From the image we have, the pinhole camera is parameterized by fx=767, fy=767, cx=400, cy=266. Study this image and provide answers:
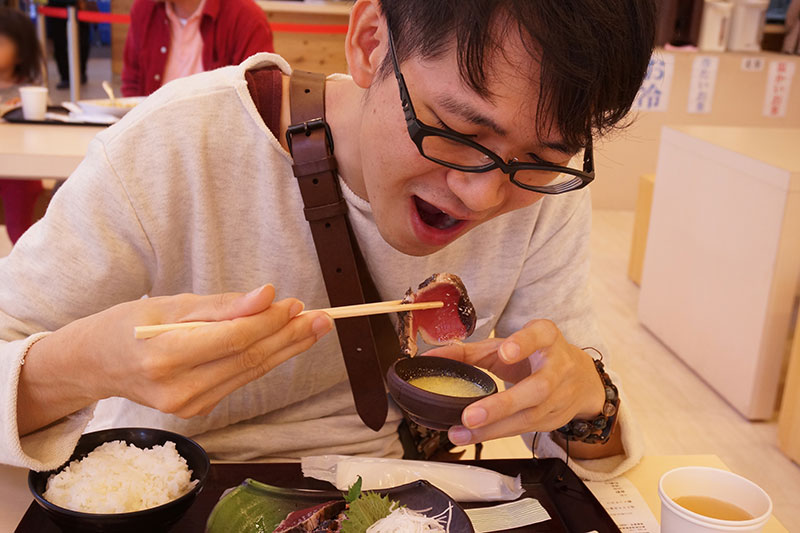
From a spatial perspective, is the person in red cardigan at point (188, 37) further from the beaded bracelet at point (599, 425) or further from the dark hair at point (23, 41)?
the beaded bracelet at point (599, 425)

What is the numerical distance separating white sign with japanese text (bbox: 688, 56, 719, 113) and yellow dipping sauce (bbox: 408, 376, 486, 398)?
17.4ft

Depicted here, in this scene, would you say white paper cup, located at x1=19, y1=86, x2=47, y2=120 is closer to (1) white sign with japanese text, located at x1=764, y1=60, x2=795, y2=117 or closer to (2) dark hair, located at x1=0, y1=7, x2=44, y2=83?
(2) dark hair, located at x1=0, y1=7, x2=44, y2=83

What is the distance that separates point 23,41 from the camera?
397 centimetres

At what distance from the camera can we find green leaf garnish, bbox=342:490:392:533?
3.32 feet

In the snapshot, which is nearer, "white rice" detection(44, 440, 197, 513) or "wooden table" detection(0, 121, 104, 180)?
"white rice" detection(44, 440, 197, 513)

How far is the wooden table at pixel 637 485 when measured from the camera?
1.13 metres

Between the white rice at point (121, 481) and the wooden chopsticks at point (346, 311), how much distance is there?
21 cm

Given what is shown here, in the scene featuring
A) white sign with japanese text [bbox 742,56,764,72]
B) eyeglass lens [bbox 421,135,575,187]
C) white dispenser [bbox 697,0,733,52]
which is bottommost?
white sign with japanese text [bbox 742,56,764,72]

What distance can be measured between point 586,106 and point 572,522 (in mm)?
628

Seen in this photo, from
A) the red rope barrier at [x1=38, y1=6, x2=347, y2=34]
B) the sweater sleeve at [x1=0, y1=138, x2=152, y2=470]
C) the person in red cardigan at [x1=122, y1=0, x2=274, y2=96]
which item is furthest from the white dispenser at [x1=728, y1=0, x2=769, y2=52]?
the sweater sleeve at [x1=0, y1=138, x2=152, y2=470]

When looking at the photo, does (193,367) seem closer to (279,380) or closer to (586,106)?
(279,380)

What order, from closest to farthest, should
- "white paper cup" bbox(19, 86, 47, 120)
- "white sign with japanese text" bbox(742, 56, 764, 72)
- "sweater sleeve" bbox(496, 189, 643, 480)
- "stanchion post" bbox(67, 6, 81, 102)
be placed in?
"sweater sleeve" bbox(496, 189, 643, 480) → "white paper cup" bbox(19, 86, 47, 120) → "stanchion post" bbox(67, 6, 81, 102) → "white sign with japanese text" bbox(742, 56, 764, 72)

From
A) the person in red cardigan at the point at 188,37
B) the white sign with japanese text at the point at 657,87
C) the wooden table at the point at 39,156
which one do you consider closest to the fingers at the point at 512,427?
the wooden table at the point at 39,156

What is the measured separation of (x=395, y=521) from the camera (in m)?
1.01
